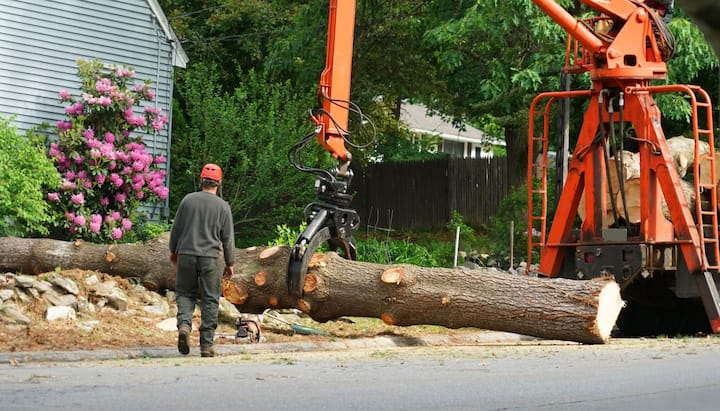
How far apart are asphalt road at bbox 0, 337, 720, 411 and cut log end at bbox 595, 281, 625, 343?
0.27 meters

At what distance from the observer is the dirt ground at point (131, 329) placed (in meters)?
10.8

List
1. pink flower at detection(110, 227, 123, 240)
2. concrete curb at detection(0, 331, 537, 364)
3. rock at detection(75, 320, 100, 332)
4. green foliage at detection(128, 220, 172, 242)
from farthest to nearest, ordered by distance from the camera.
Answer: green foliage at detection(128, 220, 172, 242) < pink flower at detection(110, 227, 123, 240) < rock at detection(75, 320, 100, 332) < concrete curb at detection(0, 331, 537, 364)

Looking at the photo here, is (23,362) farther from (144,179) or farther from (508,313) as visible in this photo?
(144,179)

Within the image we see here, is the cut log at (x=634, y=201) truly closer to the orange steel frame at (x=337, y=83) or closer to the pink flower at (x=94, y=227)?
the orange steel frame at (x=337, y=83)

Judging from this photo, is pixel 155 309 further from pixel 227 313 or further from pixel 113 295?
pixel 227 313

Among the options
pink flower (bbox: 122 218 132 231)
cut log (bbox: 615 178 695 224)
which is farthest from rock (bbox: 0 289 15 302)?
pink flower (bbox: 122 218 132 231)

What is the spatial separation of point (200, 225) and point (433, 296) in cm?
255

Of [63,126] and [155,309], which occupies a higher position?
[63,126]

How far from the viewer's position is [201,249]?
1022cm

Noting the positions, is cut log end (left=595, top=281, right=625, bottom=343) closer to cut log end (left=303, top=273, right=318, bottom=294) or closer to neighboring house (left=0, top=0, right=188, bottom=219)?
cut log end (left=303, top=273, right=318, bottom=294)

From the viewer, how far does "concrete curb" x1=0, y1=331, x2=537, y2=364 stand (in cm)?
966

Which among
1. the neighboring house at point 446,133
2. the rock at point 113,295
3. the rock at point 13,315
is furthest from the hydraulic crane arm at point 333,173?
the neighboring house at point 446,133

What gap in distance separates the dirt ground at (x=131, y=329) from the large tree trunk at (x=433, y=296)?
544 mm

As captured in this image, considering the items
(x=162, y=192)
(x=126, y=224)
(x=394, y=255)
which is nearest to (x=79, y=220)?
(x=126, y=224)
